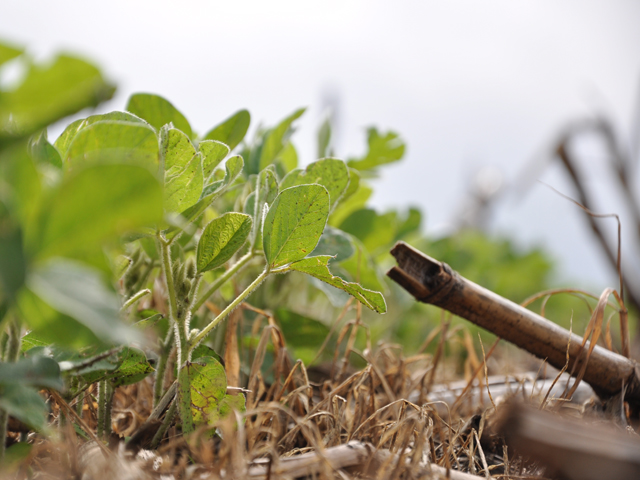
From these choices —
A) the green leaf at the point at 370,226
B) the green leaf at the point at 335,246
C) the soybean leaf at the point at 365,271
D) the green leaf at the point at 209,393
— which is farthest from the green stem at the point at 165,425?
the green leaf at the point at 370,226

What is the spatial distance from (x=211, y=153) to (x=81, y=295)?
222 millimetres

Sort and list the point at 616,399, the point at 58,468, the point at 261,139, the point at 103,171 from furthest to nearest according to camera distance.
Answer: the point at 261,139 < the point at 616,399 < the point at 58,468 < the point at 103,171

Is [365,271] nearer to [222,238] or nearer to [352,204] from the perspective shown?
[352,204]

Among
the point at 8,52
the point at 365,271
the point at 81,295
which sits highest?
the point at 8,52

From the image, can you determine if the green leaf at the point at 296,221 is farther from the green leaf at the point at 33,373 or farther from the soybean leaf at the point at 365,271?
the soybean leaf at the point at 365,271

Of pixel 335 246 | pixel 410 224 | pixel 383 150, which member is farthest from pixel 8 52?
pixel 410 224

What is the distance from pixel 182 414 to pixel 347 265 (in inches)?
16.2

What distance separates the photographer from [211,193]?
0.40 m

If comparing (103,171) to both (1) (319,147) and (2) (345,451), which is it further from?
(1) (319,147)

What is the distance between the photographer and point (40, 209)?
236mm

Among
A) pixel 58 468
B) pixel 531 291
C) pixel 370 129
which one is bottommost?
pixel 531 291

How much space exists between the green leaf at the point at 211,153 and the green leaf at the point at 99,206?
19 cm

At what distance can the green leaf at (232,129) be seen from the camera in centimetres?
56

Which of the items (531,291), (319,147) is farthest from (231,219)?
(531,291)
